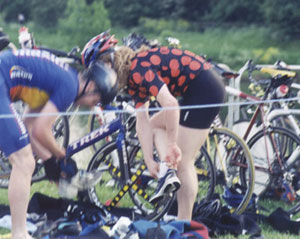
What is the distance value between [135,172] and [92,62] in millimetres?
1100

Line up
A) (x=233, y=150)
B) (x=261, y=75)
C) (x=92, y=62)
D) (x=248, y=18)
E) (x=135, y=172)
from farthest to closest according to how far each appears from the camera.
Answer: (x=248, y=18), (x=261, y=75), (x=233, y=150), (x=135, y=172), (x=92, y=62)

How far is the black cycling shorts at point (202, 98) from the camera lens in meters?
Answer: 4.91

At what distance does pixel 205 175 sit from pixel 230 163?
1.25 ft

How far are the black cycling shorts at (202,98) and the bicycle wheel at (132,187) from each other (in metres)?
0.71


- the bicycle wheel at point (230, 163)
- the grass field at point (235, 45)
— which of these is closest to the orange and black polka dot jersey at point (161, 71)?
the bicycle wheel at point (230, 163)

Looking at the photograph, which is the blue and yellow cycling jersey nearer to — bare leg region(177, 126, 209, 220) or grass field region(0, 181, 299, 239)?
Result: bare leg region(177, 126, 209, 220)

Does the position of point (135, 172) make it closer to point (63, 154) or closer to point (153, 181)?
point (153, 181)

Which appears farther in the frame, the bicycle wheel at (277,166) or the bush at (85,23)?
the bush at (85,23)

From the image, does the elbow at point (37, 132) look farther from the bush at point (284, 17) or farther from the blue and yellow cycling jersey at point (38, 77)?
the bush at point (284, 17)

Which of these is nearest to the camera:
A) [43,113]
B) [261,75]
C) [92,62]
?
[43,113]

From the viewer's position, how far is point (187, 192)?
16.7 ft

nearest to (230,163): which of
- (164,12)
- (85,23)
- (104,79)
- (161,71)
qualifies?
(161,71)

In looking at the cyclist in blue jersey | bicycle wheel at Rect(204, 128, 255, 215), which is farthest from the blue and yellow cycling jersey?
bicycle wheel at Rect(204, 128, 255, 215)

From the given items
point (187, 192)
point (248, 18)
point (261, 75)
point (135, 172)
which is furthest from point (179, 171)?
point (248, 18)
